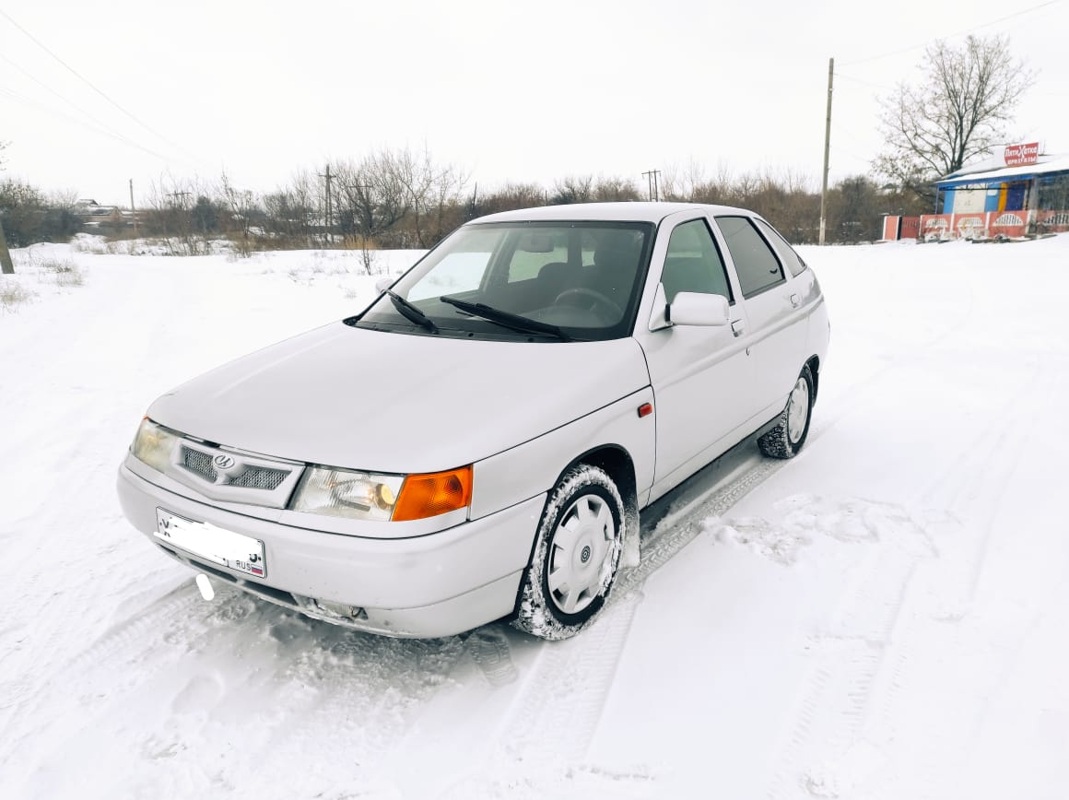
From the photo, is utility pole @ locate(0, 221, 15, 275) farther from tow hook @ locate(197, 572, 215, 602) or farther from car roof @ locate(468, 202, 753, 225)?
tow hook @ locate(197, 572, 215, 602)

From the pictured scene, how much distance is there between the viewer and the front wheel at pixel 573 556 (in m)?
2.50

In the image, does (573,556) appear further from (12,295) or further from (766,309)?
(12,295)

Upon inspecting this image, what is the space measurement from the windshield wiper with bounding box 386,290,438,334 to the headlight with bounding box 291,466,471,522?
1.12 m

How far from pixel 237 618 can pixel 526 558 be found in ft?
4.27

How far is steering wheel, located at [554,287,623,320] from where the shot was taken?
3.04 metres

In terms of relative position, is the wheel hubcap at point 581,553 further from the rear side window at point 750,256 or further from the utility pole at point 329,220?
the utility pole at point 329,220

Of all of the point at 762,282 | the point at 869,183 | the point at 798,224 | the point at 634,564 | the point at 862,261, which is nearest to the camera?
the point at 634,564

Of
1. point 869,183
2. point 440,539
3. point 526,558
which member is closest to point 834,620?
point 526,558

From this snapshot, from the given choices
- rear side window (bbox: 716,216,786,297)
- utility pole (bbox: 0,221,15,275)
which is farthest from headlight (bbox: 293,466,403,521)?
utility pole (bbox: 0,221,15,275)

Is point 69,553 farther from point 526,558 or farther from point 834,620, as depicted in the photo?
point 834,620

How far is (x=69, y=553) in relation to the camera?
3.41 meters

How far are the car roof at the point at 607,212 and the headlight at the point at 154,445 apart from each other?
2036mm

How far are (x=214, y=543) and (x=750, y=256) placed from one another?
3222 millimetres

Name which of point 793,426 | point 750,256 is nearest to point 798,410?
point 793,426
